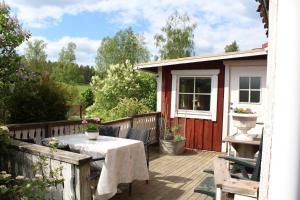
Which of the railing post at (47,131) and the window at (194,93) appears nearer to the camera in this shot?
the railing post at (47,131)

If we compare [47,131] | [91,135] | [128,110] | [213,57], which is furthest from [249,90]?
[47,131]

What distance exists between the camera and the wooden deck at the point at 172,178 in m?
4.12

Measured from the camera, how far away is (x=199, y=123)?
294 inches

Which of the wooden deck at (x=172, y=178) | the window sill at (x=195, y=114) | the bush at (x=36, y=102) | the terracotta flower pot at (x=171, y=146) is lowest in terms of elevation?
the wooden deck at (x=172, y=178)

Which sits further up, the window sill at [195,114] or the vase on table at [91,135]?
the window sill at [195,114]

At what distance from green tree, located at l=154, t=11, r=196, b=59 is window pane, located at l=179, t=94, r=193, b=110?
1730 centimetres

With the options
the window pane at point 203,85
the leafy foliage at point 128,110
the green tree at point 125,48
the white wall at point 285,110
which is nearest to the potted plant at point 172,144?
the window pane at point 203,85

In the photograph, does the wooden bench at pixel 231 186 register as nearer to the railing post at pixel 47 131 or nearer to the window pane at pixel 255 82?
the railing post at pixel 47 131

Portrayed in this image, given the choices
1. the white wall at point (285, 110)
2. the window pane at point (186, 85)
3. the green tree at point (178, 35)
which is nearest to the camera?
the white wall at point (285, 110)

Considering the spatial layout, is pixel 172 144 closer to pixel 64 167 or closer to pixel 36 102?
pixel 36 102

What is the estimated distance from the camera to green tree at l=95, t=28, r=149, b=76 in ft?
106

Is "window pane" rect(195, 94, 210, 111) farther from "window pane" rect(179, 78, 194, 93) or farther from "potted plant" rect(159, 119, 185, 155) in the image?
"potted plant" rect(159, 119, 185, 155)

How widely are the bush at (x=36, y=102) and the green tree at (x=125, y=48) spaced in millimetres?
27017

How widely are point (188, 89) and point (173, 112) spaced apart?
74cm
